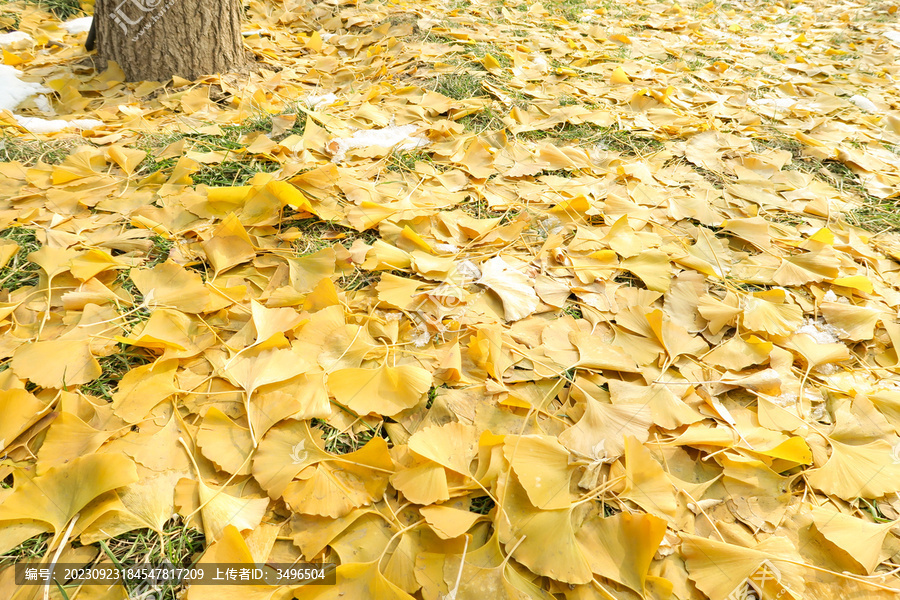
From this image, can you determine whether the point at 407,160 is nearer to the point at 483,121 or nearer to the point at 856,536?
the point at 483,121

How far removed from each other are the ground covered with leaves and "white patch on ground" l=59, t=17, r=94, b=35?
0.50 m

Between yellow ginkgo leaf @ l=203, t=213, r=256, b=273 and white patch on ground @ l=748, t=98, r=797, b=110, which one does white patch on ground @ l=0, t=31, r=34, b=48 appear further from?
white patch on ground @ l=748, t=98, r=797, b=110

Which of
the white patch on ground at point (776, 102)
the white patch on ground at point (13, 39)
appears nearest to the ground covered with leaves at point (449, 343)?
the white patch on ground at point (776, 102)

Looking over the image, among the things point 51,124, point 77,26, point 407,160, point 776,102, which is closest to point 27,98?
point 51,124

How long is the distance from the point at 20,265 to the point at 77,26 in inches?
68.5

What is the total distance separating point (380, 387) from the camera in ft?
2.61

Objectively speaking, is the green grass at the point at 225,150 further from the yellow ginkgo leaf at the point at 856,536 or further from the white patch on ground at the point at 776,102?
the white patch on ground at the point at 776,102

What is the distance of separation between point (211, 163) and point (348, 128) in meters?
0.41

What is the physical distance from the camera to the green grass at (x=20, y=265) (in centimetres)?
94

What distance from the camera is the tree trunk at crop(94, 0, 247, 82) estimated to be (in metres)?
1.64

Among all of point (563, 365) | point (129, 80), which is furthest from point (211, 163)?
point (563, 365)

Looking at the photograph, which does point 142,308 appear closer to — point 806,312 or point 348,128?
point 348,128

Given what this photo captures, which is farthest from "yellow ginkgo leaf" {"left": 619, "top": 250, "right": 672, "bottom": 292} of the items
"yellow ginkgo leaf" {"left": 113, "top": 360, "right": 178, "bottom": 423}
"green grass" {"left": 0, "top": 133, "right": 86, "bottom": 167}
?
"green grass" {"left": 0, "top": 133, "right": 86, "bottom": 167}

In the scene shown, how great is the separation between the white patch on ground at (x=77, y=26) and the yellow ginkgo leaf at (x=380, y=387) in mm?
2236
